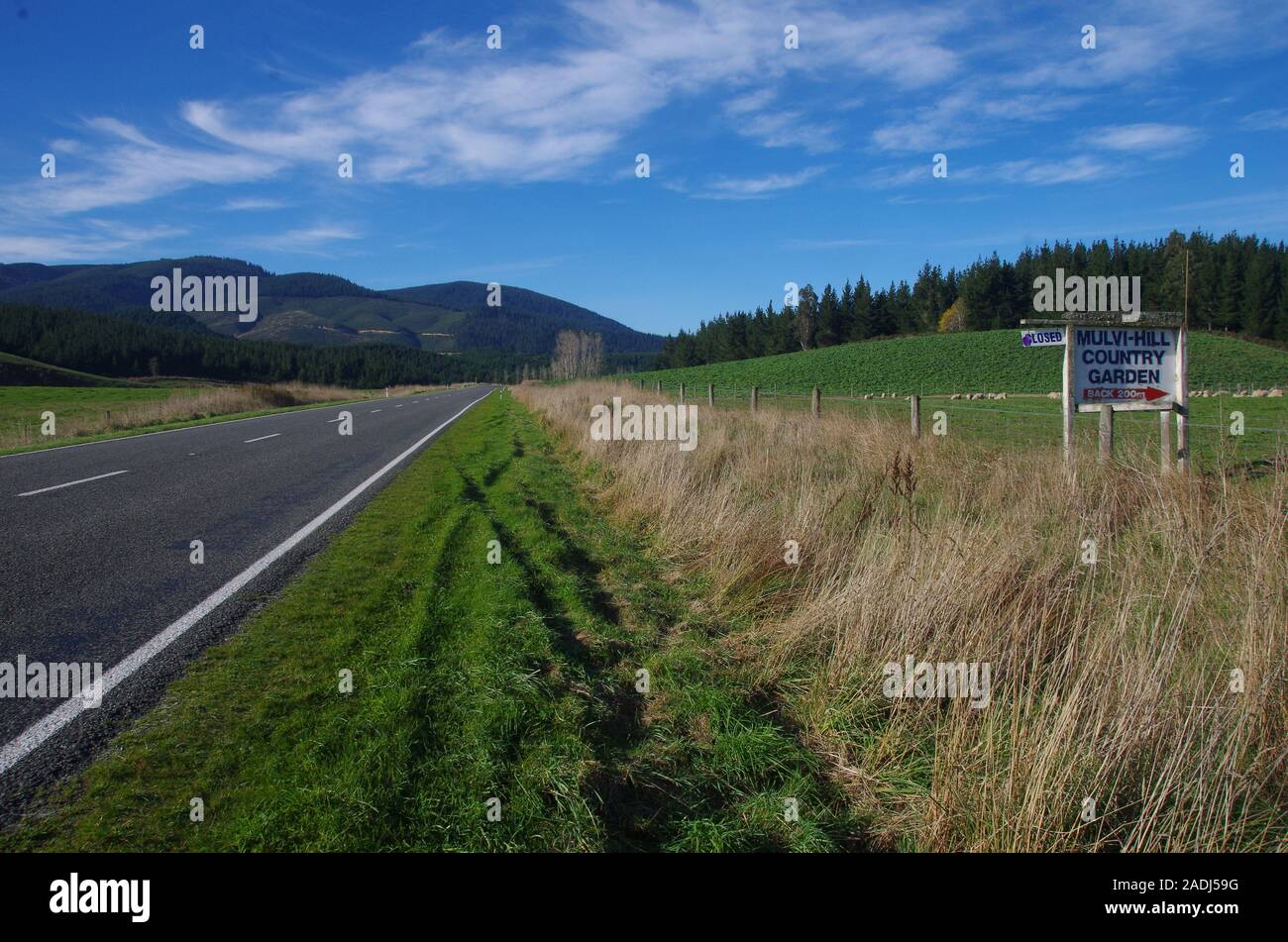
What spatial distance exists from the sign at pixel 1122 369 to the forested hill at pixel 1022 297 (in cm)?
7114

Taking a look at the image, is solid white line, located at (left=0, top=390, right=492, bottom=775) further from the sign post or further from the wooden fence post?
the sign post

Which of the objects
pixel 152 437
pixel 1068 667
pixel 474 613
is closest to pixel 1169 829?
pixel 1068 667

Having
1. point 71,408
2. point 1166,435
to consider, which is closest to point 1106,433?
point 1166,435

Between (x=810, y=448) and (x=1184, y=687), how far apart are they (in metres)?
7.54

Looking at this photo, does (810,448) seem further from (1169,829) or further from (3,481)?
(3,481)

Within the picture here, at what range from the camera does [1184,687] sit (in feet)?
10.2

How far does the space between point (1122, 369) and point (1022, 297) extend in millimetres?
91678

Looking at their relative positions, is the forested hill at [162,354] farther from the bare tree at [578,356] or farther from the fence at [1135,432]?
the fence at [1135,432]

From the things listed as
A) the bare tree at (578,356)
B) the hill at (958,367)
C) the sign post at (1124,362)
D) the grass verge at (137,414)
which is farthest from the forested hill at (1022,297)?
the sign post at (1124,362)

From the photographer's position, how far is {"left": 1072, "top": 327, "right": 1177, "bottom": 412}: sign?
31.8 feet

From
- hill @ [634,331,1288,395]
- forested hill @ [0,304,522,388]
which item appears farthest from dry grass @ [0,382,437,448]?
forested hill @ [0,304,522,388]

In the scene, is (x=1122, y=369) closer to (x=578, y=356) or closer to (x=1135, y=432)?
(x=1135, y=432)

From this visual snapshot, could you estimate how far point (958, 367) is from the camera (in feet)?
202

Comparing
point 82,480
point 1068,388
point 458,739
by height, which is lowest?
point 458,739
